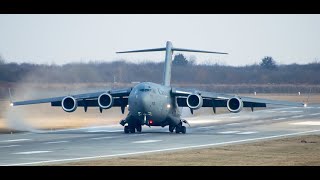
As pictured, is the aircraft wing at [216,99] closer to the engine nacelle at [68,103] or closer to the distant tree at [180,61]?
the engine nacelle at [68,103]

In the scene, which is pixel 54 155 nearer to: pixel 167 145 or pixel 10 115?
pixel 167 145

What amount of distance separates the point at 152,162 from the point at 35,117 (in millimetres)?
30290

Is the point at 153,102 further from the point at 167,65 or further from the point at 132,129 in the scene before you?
the point at 167,65

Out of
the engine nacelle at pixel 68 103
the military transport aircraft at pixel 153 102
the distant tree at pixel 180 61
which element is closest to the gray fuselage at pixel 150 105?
the military transport aircraft at pixel 153 102

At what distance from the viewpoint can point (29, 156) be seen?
27469mm

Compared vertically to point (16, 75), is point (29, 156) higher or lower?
lower

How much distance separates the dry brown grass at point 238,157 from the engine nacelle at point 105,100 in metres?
10.8

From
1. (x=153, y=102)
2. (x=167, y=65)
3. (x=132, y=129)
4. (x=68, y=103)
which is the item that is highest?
(x=167, y=65)

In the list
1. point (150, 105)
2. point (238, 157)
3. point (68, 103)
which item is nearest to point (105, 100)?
point (68, 103)

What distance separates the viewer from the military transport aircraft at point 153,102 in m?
41.1

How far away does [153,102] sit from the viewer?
40.9 metres

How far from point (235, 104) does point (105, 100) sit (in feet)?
25.0
